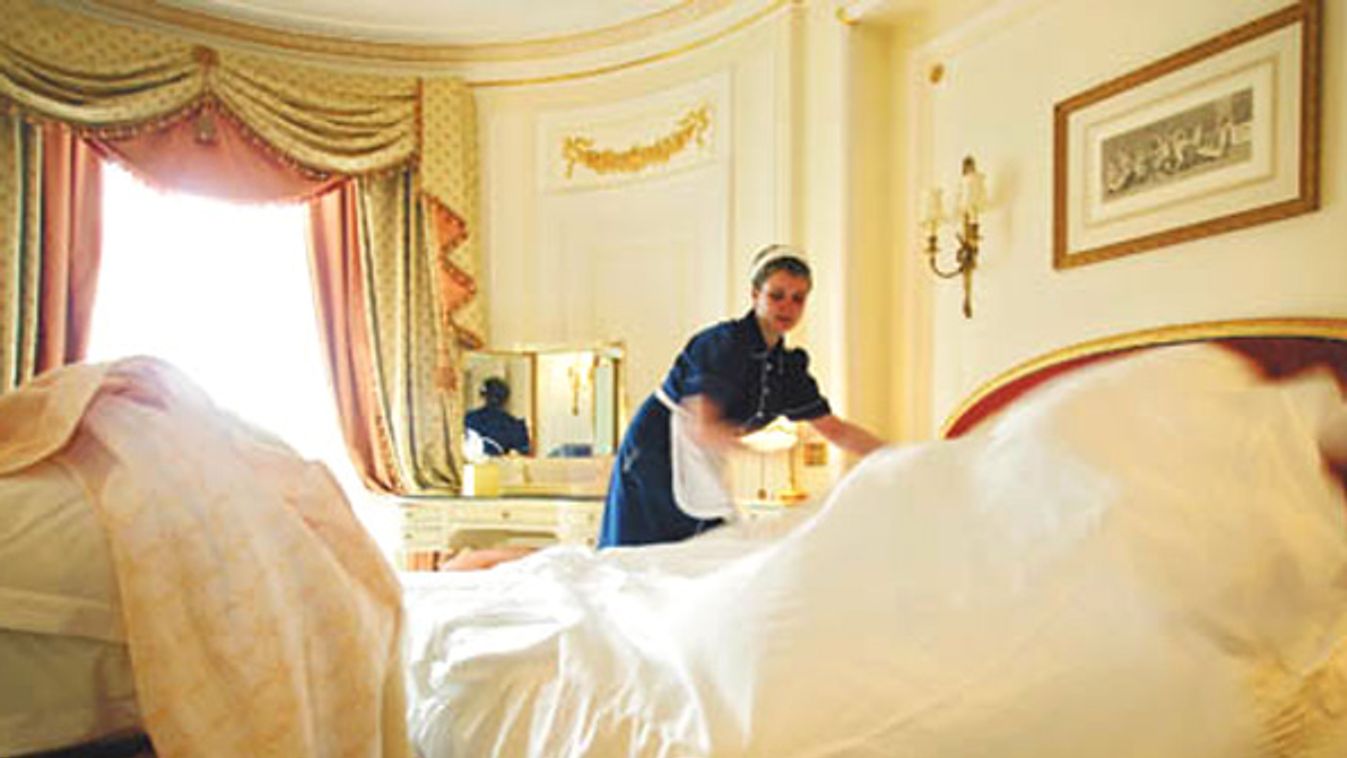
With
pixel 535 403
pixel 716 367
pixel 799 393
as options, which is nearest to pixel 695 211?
pixel 535 403

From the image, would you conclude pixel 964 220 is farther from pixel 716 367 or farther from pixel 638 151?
pixel 638 151

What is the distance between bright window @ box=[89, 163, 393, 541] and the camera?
3.74 m

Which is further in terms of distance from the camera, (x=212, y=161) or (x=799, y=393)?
(x=212, y=161)

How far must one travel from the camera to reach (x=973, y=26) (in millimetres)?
2842

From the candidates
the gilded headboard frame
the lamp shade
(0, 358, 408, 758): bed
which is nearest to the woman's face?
the gilded headboard frame

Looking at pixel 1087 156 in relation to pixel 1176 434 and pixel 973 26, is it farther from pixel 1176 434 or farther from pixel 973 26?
pixel 1176 434

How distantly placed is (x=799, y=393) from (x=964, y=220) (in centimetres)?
101

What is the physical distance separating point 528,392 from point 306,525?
3.14m

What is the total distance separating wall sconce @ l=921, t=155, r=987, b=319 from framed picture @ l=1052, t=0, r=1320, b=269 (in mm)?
272

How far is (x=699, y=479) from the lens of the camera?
202 centimetres

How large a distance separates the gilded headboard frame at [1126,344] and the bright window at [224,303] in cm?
286

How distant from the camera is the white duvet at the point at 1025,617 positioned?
2.68 feet

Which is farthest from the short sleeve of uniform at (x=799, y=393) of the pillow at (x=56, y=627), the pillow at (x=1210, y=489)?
the pillow at (x=56, y=627)

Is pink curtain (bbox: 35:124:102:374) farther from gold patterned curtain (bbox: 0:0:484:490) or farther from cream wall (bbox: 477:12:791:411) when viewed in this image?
cream wall (bbox: 477:12:791:411)
